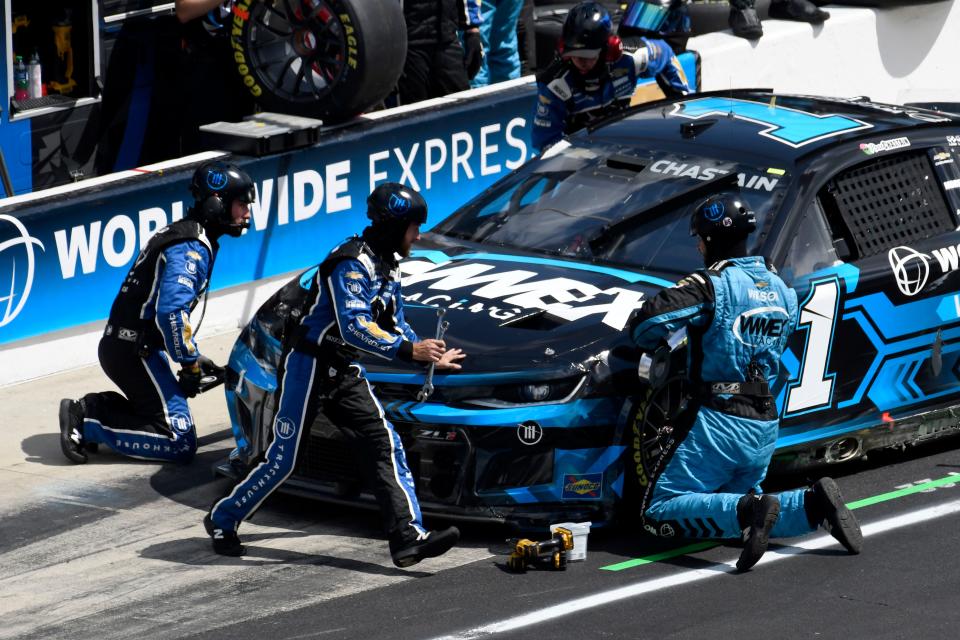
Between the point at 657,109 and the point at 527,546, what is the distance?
120 inches

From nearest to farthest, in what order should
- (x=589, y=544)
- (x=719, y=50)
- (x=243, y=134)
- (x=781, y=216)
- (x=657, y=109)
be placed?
1. (x=589, y=544)
2. (x=781, y=216)
3. (x=657, y=109)
4. (x=243, y=134)
5. (x=719, y=50)

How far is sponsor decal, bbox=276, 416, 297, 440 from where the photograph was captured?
7.18m

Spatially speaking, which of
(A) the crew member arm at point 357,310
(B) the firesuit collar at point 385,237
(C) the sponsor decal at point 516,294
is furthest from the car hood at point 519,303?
(B) the firesuit collar at point 385,237

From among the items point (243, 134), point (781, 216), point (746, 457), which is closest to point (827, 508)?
point (746, 457)

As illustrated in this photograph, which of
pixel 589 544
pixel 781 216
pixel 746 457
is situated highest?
pixel 781 216

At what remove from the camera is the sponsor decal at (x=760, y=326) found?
708 centimetres

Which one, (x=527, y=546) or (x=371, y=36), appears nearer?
(x=527, y=546)

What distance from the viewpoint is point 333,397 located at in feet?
23.3

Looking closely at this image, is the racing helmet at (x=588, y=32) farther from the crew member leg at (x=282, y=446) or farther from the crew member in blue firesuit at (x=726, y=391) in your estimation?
the crew member leg at (x=282, y=446)

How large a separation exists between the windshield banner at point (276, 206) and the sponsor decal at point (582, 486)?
408cm

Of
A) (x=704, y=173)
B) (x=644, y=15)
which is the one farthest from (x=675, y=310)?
(x=644, y=15)

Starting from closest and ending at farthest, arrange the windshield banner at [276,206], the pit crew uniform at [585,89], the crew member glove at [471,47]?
the windshield banner at [276,206], the pit crew uniform at [585,89], the crew member glove at [471,47]

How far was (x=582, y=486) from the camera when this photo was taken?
723 centimetres

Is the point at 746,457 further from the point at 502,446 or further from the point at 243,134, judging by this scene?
the point at 243,134
